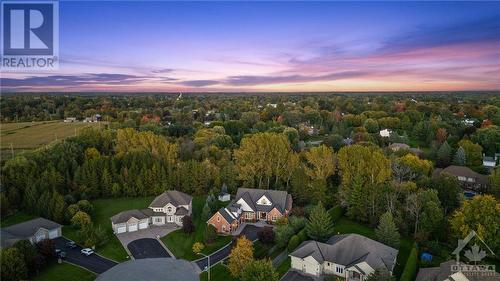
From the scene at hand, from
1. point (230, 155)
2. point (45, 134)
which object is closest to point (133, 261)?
point (230, 155)

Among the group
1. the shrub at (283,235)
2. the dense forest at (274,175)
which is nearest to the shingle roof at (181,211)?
the dense forest at (274,175)

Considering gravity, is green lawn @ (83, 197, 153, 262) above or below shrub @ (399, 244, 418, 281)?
below

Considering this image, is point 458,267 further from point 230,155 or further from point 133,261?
point 230,155

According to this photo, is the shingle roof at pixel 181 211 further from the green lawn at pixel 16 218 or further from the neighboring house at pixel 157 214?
the green lawn at pixel 16 218

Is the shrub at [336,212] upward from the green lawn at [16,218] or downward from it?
upward

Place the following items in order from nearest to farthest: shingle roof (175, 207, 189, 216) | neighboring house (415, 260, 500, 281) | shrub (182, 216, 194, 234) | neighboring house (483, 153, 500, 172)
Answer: neighboring house (415, 260, 500, 281)
shrub (182, 216, 194, 234)
shingle roof (175, 207, 189, 216)
neighboring house (483, 153, 500, 172)

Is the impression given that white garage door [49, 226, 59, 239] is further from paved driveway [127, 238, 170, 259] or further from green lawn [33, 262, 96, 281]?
paved driveway [127, 238, 170, 259]

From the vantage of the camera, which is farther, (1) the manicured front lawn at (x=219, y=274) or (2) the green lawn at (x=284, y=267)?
(2) the green lawn at (x=284, y=267)

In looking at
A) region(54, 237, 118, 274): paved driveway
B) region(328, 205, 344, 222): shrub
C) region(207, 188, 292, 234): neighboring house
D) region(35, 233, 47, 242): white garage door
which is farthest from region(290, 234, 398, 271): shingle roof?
region(35, 233, 47, 242): white garage door
